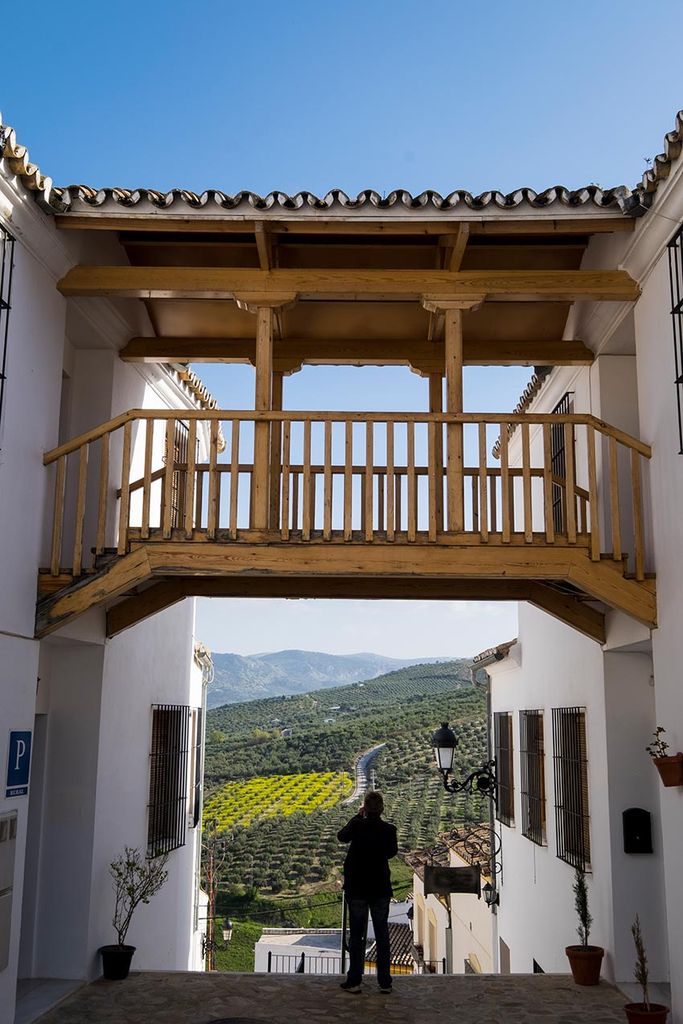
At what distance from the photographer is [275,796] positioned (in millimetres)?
36812

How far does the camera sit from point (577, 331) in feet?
32.7

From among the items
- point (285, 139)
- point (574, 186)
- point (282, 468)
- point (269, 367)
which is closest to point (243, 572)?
A: point (282, 468)

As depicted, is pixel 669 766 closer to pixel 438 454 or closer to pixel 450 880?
pixel 438 454

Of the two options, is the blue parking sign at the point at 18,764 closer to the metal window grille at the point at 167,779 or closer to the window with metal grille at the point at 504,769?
the metal window grille at the point at 167,779

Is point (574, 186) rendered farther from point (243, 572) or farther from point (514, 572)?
point (243, 572)

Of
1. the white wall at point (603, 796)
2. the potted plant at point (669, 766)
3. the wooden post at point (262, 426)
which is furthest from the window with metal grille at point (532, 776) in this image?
the wooden post at point (262, 426)

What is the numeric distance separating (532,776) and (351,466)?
5.97 metres

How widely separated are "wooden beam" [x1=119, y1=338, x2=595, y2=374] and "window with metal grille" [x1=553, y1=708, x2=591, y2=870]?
361 centimetres

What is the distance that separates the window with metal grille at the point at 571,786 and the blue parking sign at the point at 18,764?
5245 millimetres

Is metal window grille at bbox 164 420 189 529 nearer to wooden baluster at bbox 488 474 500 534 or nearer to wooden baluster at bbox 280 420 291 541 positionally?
wooden baluster at bbox 280 420 291 541

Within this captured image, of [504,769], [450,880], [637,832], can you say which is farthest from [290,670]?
[637,832]

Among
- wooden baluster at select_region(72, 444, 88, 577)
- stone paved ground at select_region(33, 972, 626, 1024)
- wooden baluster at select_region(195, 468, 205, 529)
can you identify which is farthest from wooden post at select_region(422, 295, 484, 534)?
stone paved ground at select_region(33, 972, 626, 1024)

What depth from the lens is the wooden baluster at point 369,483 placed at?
24.9ft

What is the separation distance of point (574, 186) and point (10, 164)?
14.1ft
